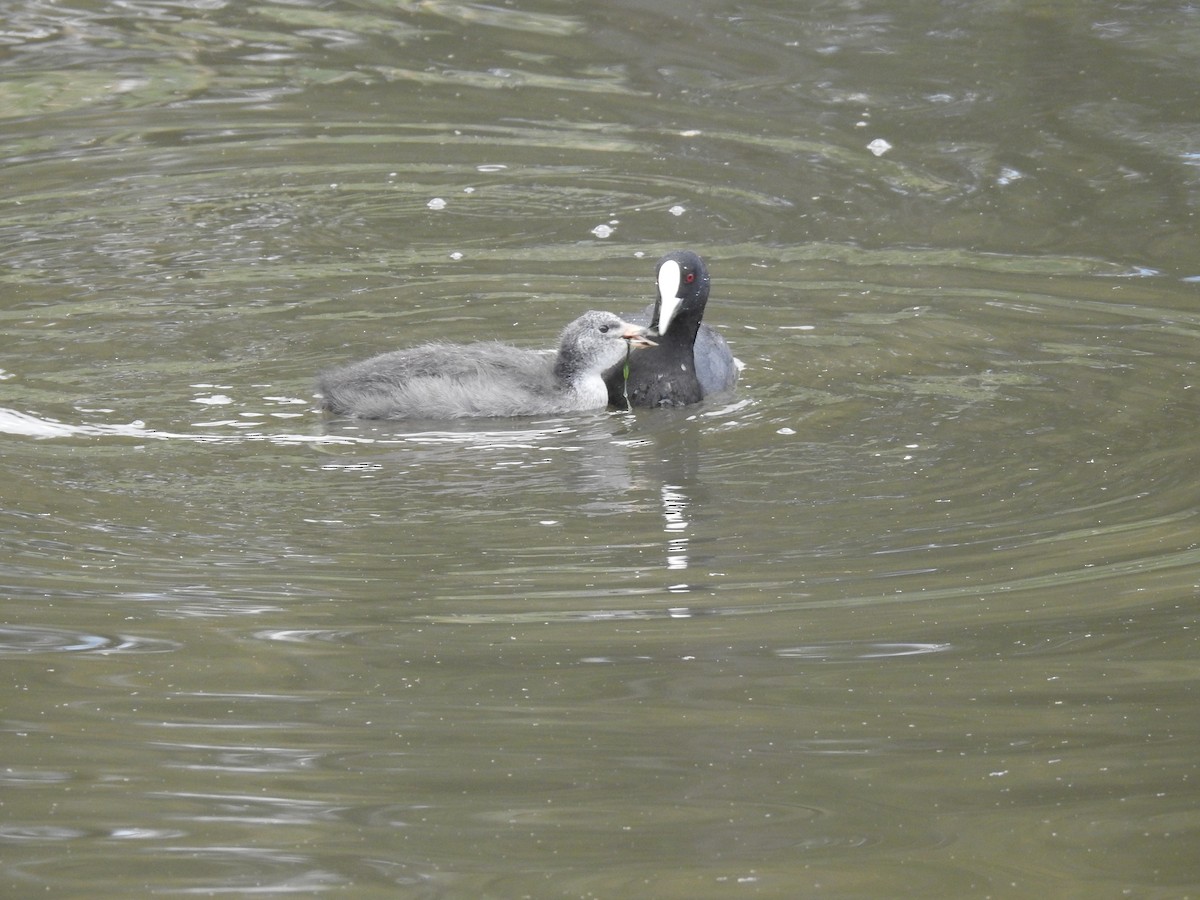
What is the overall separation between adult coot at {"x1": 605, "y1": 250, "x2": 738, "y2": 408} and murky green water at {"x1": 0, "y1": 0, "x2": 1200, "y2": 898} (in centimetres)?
14

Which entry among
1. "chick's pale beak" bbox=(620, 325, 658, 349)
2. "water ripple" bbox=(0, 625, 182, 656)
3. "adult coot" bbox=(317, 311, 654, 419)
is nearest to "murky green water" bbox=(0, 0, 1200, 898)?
"water ripple" bbox=(0, 625, 182, 656)

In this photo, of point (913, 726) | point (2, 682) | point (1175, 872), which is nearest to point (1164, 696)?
point (913, 726)

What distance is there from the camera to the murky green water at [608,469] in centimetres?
432

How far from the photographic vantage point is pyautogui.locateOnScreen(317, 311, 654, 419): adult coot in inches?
328

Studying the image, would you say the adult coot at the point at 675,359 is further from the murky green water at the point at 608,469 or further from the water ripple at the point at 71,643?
the water ripple at the point at 71,643

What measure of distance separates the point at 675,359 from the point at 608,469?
1.15 meters

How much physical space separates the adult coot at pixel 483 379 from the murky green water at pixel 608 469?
A: 0.14 metres

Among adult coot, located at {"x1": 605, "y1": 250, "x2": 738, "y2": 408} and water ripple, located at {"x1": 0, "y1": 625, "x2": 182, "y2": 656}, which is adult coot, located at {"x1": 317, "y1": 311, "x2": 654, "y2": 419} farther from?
water ripple, located at {"x1": 0, "y1": 625, "x2": 182, "y2": 656}

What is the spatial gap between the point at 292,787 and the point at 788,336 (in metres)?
5.47

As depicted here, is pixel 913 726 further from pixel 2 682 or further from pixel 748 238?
pixel 748 238

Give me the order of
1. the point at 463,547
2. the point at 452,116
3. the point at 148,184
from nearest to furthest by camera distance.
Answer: the point at 463,547
the point at 148,184
the point at 452,116

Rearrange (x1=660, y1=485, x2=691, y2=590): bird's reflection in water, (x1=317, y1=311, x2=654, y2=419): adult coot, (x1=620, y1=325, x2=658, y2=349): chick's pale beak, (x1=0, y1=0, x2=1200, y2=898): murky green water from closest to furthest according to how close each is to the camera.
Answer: (x1=0, y1=0, x2=1200, y2=898): murky green water
(x1=660, y1=485, x2=691, y2=590): bird's reflection in water
(x1=317, y1=311, x2=654, y2=419): adult coot
(x1=620, y1=325, x2=658, y2=349): chick's pale beak

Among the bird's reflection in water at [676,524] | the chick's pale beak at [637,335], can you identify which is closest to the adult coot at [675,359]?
the chick's pale beak at [637,335]

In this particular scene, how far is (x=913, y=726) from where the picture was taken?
4.86 m
